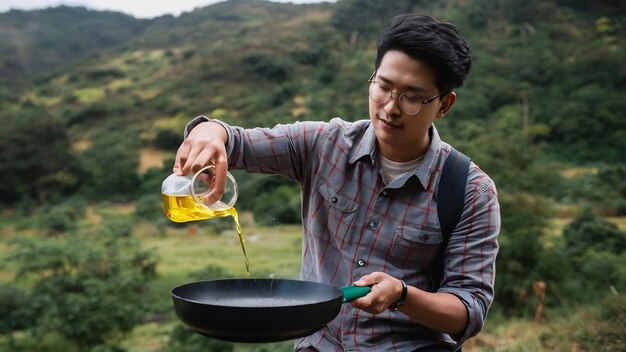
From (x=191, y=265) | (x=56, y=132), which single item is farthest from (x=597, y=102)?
(x=56, y=132)

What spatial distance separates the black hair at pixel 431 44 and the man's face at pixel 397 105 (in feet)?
0.06

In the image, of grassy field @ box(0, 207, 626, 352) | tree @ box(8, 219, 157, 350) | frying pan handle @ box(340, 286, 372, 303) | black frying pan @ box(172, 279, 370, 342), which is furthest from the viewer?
tree @ box(8, 219, 157, 350)

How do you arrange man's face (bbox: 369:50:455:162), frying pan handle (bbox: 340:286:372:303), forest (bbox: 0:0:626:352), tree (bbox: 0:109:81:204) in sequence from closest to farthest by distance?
frying pan handle (bbox: 340:286:372:303), man's face (bbox: 369:50:455:162), forest (bbox: 0:0:626:352), tree (bbox: 0:109:81:204)

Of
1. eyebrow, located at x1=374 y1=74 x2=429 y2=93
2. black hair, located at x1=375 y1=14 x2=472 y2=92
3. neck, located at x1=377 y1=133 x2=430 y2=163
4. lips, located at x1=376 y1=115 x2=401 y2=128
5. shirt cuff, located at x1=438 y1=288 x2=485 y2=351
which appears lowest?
shirt cuff, located at x1=438 y1=288 x2=485 y2=351

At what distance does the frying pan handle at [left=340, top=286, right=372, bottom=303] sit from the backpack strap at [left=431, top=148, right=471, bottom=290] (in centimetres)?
36

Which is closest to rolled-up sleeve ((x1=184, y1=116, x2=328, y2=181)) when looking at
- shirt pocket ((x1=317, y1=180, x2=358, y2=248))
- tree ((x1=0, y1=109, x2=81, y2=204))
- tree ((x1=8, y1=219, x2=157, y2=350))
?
shirt pocket ((x1=317, y1=180, x2=358, y2=248))

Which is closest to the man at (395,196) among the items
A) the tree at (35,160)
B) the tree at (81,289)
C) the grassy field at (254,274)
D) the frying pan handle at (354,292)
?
the frying pan handle at (354,292)

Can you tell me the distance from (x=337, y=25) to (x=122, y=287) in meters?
25.1

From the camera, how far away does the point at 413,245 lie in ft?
5.51

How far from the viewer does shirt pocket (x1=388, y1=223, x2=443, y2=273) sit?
168 centimetres

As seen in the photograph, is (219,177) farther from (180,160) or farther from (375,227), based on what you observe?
(375,227)

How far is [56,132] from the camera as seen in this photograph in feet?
81.6

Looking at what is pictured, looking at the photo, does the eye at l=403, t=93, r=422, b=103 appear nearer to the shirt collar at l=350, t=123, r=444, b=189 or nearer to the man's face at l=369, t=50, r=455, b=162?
the man's face at l=369, t=50, r=455, b=162

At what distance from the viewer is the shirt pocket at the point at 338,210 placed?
174 cm
